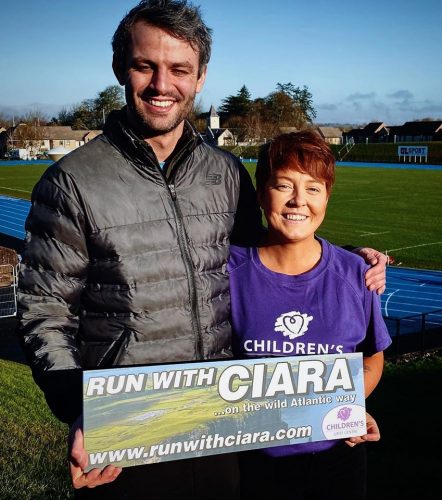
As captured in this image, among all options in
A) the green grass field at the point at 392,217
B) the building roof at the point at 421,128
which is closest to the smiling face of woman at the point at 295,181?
the green grass field at the point at 392,217

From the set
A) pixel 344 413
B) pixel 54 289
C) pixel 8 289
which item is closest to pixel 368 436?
pixel 344 413

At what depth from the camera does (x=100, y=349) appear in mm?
2256

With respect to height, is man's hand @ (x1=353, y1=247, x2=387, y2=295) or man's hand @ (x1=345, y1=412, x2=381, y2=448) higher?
man's hand @ (x1=353, y1=247, x2=387, y2=295)

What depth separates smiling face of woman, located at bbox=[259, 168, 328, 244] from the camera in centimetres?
246

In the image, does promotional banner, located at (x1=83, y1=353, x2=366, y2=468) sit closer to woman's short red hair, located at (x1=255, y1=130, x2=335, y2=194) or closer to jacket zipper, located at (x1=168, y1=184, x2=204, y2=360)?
jacket zipper, located at (x1=168, y1=184, x2=204, y2=360)

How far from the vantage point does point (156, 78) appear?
2285 millimetres

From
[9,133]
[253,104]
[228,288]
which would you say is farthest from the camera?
[253,104]

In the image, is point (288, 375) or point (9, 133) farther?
point (9, 133)

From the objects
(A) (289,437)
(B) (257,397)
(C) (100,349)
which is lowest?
(A) (289,437)

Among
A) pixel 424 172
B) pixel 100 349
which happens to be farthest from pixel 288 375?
pixel 424 172

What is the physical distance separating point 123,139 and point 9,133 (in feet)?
311

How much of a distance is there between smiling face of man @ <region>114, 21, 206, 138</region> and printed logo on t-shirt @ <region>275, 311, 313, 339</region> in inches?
34.6

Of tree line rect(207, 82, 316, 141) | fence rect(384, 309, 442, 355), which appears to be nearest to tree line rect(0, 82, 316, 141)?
tree line rect(207, 82, 316, 141)

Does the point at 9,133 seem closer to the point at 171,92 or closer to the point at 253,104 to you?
the point at 253,104
